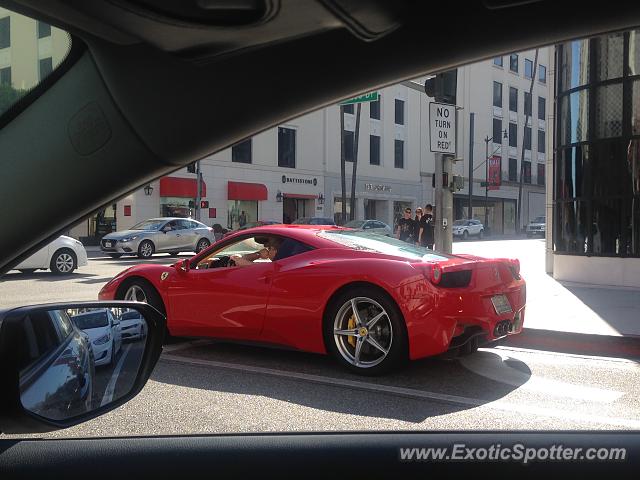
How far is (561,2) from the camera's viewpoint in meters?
1.48

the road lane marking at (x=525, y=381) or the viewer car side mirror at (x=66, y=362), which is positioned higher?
the viewer car side mirror at (x=66, y=362)

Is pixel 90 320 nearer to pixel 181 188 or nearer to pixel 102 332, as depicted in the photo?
pixel 102 332

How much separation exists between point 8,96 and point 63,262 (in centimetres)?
1518

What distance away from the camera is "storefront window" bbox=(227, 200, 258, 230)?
35.9 meters

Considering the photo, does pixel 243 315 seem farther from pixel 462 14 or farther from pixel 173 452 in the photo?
pixel 462 14

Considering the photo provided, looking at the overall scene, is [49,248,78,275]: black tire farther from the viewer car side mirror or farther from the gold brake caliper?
the viewer car side mirror

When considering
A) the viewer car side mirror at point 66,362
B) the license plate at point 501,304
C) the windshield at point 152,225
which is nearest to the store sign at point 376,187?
the windshield at point 152,225

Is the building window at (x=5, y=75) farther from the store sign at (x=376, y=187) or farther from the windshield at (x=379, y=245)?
the store sign at (x=376, y=187)

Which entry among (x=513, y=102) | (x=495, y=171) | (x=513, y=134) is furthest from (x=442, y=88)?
(x=513, y=134)

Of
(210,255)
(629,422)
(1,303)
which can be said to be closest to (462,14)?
(629,422)

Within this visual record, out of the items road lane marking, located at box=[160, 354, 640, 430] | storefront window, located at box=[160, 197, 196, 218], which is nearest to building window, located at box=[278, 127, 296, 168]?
storefront window, located at box=[160, 197, 196, 218]

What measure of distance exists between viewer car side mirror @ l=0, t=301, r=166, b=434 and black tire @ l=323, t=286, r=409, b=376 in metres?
3.84

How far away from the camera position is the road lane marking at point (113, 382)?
63.3 inches

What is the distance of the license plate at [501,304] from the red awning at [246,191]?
29557 mm
